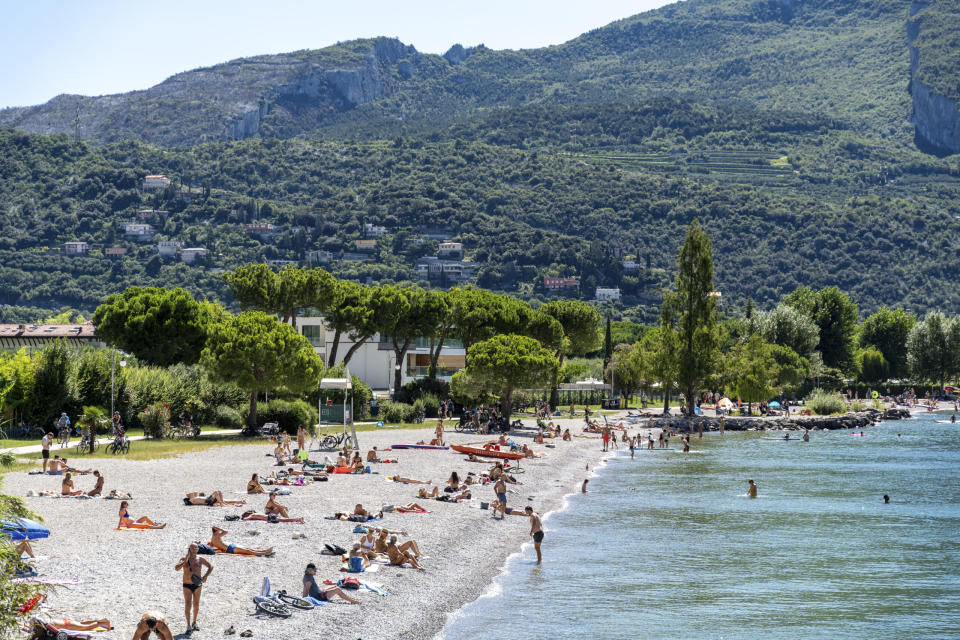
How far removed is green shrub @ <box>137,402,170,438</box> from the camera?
48.4 m

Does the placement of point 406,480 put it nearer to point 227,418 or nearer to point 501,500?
point 501,500

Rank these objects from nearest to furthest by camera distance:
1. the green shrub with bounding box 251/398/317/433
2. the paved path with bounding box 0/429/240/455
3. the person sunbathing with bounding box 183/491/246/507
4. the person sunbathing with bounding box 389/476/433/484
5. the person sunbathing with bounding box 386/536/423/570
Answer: the person sunbathing with bounding box 386/536/423/570, the person sunbathing with bounding box 183/491/246/507, the person sunbathing with bounding box 389/476/433/484, the paved path with bounding box 0/429/240/455, the green shrub with bounding box 251/398/317/433

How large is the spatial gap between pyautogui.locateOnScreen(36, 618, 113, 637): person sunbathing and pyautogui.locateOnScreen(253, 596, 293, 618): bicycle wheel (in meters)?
3.29

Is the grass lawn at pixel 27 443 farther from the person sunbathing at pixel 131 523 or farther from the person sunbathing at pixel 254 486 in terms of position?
the person sunbathing at pixel 131 523

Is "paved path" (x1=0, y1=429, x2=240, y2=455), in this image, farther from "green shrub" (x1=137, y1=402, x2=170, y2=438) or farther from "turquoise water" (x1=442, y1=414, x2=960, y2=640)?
"turquoise water" (x1=442, y1=414, x2=960, y2=640)

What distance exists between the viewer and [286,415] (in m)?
53.9

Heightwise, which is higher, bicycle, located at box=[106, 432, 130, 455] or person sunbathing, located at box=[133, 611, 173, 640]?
bicycle, located at box=[106, 432, 130, 455]

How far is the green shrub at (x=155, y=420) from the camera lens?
159ft

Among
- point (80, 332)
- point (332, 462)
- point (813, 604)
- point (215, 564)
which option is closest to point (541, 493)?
point (332, 462)

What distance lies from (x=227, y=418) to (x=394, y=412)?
12.2m

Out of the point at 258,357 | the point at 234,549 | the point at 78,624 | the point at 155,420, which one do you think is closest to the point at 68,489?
the point at 234,549

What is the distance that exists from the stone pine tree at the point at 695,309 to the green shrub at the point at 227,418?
3771 centimetres

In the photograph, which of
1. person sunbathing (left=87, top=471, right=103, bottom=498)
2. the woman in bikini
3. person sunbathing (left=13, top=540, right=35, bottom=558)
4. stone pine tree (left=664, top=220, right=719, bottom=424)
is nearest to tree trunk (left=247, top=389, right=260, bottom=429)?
person sunbathing (left=87, top=471, right=103, bottom=498)

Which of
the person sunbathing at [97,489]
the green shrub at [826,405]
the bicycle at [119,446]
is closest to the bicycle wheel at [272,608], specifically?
the person sunbathing at [97,489]
